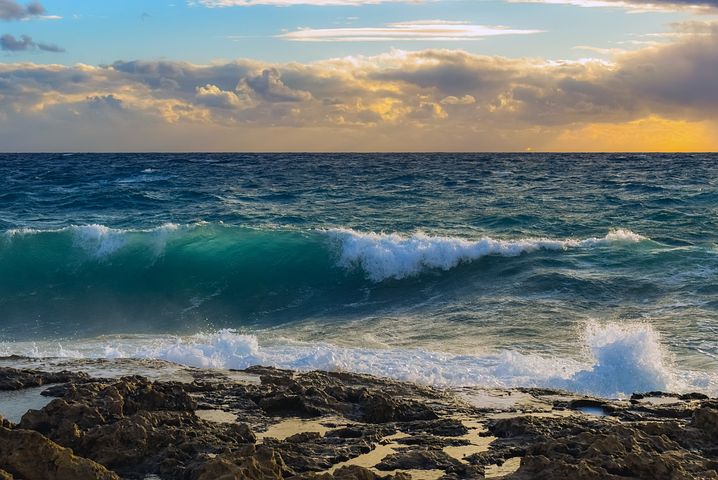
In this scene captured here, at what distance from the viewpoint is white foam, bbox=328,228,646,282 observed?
20.1m

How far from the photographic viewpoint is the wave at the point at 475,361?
10078 mm

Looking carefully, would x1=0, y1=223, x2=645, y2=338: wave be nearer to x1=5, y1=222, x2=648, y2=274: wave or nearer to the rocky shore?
x1=5, y1=222, x2=648, y2=274: wave

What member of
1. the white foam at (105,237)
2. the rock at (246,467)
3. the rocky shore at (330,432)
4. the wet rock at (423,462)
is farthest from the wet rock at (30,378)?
the white foam at (105,237)

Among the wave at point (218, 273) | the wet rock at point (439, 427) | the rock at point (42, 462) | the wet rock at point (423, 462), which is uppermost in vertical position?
the rock at point (42, 462)

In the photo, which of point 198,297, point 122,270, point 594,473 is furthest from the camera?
point 122,270

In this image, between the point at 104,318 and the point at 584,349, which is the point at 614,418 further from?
the point at 104,318

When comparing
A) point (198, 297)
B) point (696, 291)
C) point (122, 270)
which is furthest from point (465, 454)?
point (122, 270)

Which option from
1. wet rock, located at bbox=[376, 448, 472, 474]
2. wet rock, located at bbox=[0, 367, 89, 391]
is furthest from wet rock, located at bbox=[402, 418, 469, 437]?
wet rock, located at bbox=[0, 367, 89, 391]

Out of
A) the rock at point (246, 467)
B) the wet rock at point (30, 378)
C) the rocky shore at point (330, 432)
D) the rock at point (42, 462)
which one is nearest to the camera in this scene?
the rock at point (246, 467)

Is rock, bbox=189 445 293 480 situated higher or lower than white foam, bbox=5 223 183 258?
higher

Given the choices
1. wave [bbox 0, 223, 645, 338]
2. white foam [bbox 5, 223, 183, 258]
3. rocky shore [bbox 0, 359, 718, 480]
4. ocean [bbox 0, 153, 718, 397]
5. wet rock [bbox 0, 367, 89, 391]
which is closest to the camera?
rocky shore [bbox 0, 359, 718, 480]

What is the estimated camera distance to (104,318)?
1667 centimetres

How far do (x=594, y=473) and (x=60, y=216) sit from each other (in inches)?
1087

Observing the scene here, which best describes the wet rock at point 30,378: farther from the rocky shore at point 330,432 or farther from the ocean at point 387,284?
the ocean at point 387,284
